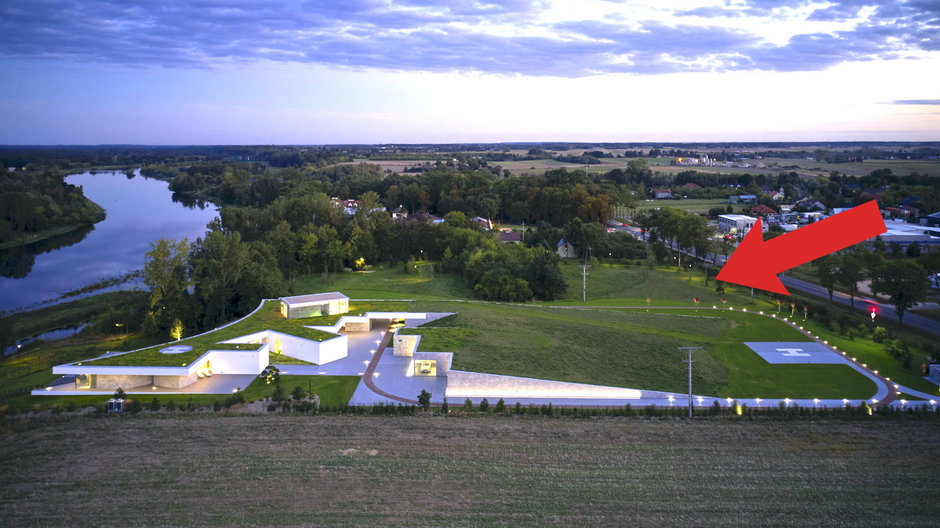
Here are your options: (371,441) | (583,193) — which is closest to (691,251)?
(583,193)

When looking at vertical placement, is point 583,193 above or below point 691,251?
above

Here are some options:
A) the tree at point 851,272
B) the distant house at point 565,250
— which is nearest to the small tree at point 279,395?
the tree at point 851,272

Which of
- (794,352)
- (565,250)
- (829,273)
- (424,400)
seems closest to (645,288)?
(829,273)

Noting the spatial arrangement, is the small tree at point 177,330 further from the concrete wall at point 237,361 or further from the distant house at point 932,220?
the distant house at point 932,220

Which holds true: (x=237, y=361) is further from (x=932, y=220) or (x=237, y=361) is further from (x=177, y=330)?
(x=932, y=220)

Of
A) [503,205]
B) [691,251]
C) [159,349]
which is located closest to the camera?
[159,349]

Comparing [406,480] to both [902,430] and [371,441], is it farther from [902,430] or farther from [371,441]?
[902,430]

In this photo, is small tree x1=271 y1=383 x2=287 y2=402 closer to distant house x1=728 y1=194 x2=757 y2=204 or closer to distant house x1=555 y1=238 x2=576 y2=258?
distant house x1=555 y1=238 x2=576 y2=258
